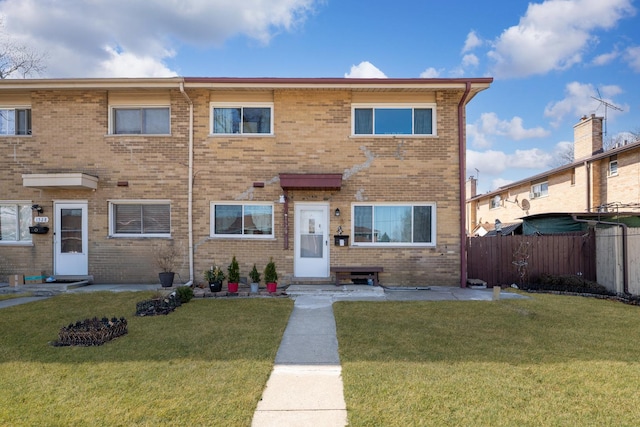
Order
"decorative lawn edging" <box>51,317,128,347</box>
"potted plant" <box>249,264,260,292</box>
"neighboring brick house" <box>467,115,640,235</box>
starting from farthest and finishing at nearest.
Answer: "neighboring brick house" <box>467,115,640,235</box>, "potted plant" <box>249,264,260,292</box>, "decorative lawn edging" <box>51,317,128,347</box>

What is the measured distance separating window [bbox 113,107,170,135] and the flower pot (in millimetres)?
4367

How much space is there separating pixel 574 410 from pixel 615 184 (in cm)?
1761

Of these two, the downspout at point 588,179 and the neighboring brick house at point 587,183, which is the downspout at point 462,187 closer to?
the neighboring brick house at point 587,183

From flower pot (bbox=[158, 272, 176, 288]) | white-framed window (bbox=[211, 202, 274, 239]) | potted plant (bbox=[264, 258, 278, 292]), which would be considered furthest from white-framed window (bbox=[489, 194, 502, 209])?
flower pot (bbox=[158, 272, 176, 288])

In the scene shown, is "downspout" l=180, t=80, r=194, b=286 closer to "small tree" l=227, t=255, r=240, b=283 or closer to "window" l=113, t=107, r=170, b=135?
"window" l=113, t=107, r=170, b=135

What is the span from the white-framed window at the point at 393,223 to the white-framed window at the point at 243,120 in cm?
381

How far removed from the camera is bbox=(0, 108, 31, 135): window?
1111 cm

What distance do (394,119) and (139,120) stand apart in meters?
7.84

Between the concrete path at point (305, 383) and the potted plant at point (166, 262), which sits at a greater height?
the potted plant at point (166, 262)

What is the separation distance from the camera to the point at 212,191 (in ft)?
35.1

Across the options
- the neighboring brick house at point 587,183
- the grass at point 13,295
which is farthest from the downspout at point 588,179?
the grass at point 13,295

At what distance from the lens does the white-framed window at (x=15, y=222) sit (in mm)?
10977

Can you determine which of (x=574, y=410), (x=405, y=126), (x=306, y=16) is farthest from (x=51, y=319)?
(x=306, y=16)

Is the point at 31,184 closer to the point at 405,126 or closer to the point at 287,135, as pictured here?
the point at 287,135
